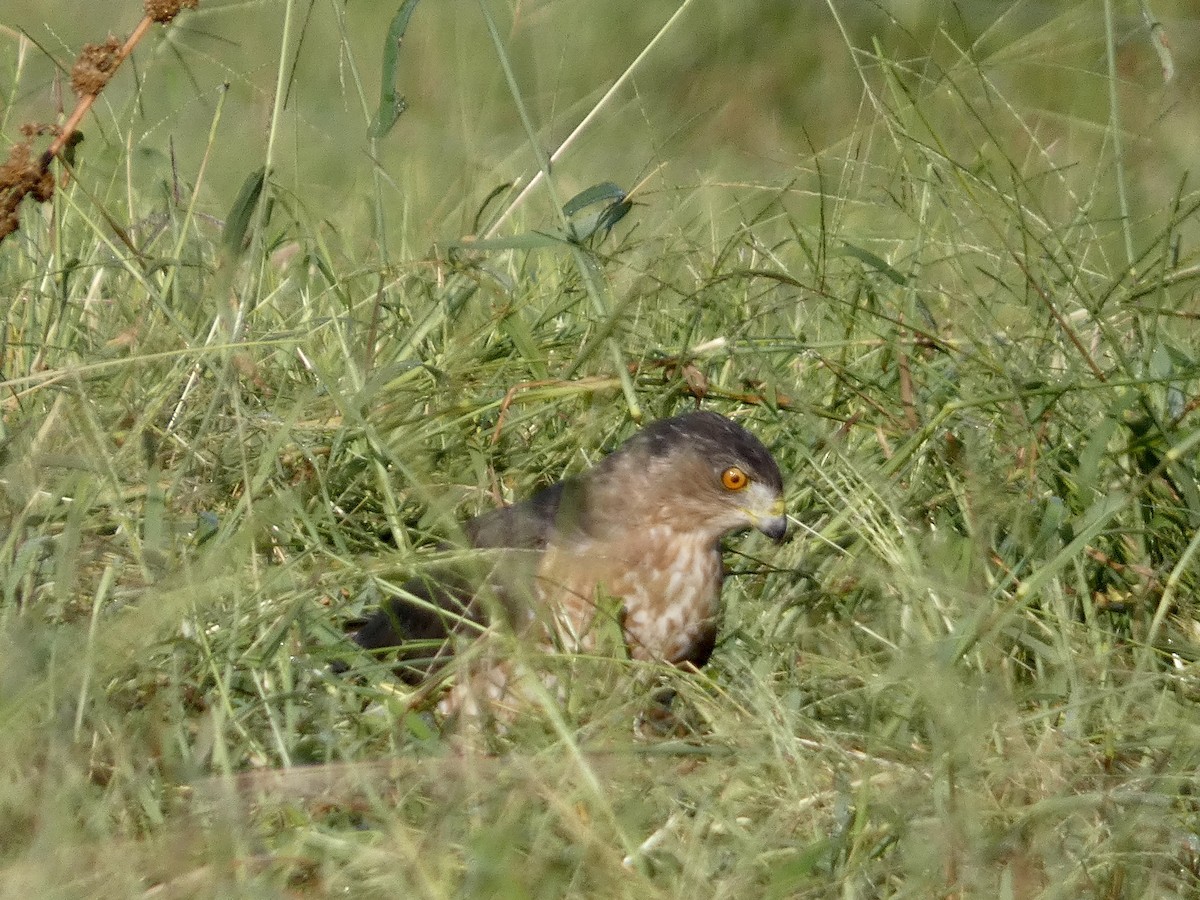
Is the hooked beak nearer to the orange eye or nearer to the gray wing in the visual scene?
the orange eye

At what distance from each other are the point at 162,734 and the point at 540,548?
3.23 ft

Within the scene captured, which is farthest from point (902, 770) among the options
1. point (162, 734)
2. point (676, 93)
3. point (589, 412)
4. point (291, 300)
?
point (676, 93)

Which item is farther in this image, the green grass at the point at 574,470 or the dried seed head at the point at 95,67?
the dried seed head at the point at 95,67

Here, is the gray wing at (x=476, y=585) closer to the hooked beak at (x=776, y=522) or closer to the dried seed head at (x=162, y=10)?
the hooked beak at (x=776, y=522)

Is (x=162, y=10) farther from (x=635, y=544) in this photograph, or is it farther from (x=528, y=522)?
(x=635, y=544)

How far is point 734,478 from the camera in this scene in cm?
363

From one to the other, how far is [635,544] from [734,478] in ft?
0.78

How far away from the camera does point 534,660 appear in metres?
2.99

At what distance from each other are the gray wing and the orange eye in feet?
0.96

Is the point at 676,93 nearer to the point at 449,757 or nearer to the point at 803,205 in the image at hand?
the point at 803,205

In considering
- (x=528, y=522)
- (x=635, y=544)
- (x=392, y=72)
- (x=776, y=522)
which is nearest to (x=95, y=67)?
(x=392, y=72)

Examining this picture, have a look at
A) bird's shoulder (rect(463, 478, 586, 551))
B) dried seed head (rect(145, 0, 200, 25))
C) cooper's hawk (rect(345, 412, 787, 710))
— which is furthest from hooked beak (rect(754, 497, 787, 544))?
dried seed head (rect(145, 0, 200, 25))

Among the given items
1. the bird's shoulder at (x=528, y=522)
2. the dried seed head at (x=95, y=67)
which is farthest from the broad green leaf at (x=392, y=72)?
the bird's shoulder at (x=528, y=522)

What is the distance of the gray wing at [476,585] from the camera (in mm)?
3174
